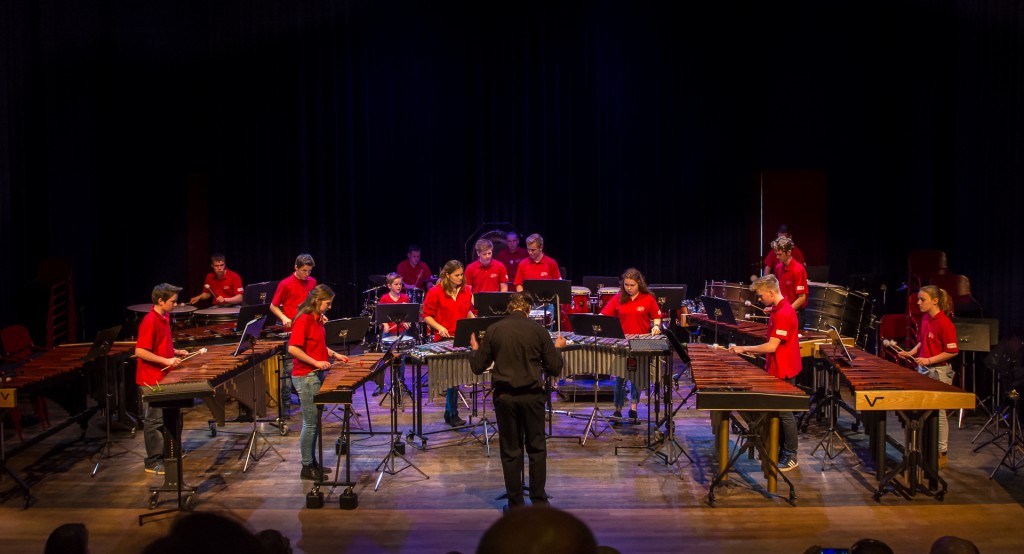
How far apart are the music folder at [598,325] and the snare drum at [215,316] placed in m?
5.04

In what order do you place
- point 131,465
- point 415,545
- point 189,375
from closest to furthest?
point 415,545 → point 189,375 → point 131,465

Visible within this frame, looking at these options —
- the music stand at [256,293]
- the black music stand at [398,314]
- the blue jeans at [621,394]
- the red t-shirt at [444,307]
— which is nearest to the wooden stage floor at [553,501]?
the blue jeans at [621,394]

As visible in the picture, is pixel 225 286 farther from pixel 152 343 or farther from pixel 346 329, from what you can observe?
pixel 346 329

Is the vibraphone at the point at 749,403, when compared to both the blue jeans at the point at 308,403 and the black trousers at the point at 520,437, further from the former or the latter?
the blue jeans at the point at 308,403

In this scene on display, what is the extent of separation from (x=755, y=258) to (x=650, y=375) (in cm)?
850

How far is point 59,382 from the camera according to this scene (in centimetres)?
868

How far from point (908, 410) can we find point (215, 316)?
856 centimetres

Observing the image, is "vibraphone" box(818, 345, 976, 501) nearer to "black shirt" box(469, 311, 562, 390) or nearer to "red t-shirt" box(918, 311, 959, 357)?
"red t-shirt" box(918, 311, 959, 357)

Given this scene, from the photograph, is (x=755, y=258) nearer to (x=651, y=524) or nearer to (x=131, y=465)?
(x=651, y=524)

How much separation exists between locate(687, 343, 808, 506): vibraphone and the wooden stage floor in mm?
310

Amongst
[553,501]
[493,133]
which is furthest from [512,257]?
[553,501]

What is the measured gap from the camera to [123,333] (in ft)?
40.6

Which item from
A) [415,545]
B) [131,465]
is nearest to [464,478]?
[415,545]

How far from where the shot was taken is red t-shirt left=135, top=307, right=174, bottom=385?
25.7ft
